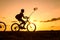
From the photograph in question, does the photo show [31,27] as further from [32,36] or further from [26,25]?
[32,36]

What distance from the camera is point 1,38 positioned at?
31.6ft

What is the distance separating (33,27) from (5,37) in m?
3.17

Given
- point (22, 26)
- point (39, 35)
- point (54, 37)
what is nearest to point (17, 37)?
point (39, 35)

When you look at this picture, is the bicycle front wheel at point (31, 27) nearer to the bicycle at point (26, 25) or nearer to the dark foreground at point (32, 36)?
the bicycle at point (26, 25)

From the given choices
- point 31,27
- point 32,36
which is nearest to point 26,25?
point 31,27

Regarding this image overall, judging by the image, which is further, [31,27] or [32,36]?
[31,27]

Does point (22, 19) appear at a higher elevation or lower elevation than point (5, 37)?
higher

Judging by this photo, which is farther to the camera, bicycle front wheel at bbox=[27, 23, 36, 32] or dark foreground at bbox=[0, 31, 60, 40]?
bicycle front wheel at bbox=[27, 23, 36, 32]

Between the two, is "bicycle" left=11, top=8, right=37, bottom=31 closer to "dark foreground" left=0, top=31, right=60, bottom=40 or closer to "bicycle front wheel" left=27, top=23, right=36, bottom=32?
"bicycle front wheel" left=27, top=23, right=36, bottom=32

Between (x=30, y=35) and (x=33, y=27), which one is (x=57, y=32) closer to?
(x=30, y=35)

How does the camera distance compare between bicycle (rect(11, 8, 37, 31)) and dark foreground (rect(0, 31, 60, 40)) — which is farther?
bicycle (rect(11, 8, 37, 31))

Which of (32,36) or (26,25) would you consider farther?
(26,25)

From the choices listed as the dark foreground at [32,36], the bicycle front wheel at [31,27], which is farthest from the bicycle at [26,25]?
the dark foreground at [32,36]

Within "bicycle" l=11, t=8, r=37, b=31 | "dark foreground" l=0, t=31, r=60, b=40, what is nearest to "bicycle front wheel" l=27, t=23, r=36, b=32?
"bicycle" l=11, t=8, r=37, b=31
